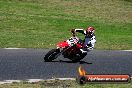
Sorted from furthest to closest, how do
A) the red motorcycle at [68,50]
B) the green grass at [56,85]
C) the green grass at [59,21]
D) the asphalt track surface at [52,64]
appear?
the green grass at [59,21], the red motorcycle at [68,50], the asphalt track surface at [52,64], the green grass at [56,85]

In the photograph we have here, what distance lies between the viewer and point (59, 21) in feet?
107

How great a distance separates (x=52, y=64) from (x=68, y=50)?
104 centimetres

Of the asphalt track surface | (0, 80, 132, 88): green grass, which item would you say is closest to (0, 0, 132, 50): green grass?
the asphalt track surface

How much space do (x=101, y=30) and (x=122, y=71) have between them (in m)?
11.9

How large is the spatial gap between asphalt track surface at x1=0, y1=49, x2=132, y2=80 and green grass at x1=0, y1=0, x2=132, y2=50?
1.71m

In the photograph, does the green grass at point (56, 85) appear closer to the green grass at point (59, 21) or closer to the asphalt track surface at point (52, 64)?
the asphalt track surface at point (52, 64)

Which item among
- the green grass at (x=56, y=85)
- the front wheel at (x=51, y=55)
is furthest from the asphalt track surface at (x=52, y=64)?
the green grass at (x=56, y=85)

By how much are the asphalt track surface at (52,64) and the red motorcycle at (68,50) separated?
0.29m

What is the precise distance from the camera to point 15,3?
3747 cm

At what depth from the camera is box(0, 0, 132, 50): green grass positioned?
25328 mm

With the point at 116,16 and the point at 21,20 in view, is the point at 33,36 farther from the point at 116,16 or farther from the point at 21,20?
the point at 116,16

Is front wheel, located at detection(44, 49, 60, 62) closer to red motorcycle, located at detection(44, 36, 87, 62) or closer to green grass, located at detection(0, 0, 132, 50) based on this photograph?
red motorcycle, located at detection(44, 36, 87, 62)

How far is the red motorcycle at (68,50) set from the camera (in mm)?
19844

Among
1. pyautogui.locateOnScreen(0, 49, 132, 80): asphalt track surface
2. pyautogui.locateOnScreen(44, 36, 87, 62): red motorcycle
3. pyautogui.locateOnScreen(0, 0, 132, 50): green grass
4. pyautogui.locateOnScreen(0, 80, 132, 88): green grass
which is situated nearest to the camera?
pyautogui.locateOnScreen(0, 80, 132, 88): green grass
